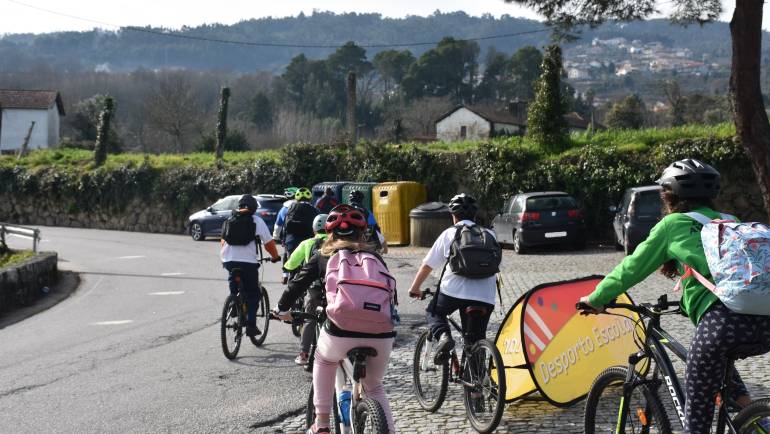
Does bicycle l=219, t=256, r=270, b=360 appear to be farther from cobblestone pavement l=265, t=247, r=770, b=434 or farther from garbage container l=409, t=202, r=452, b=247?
garbage container l=409, t=202, r=452, b=247

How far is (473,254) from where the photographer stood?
21.6ft

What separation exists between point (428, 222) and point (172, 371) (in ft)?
50.3

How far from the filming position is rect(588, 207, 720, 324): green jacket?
4.22 metres

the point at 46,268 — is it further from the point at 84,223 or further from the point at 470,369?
the point at 84,223

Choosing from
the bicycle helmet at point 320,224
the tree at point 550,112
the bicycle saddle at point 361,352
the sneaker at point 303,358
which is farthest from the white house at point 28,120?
the bicycle saddle at point 361,352

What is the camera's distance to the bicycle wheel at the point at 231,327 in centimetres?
940

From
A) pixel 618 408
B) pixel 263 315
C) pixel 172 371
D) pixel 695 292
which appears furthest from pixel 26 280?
pixel 695 292

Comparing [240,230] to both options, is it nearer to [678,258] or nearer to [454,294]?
[454,294]

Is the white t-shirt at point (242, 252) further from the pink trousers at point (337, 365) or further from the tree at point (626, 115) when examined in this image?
the tree at point (626, 115)

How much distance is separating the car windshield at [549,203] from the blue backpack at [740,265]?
17502 mm

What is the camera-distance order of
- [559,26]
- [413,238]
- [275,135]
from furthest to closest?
[275,135]
[413,238]
[559,26]

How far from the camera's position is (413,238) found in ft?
79.7

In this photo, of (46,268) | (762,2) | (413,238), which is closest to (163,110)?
(413,238)

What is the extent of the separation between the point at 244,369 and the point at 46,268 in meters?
10.1
